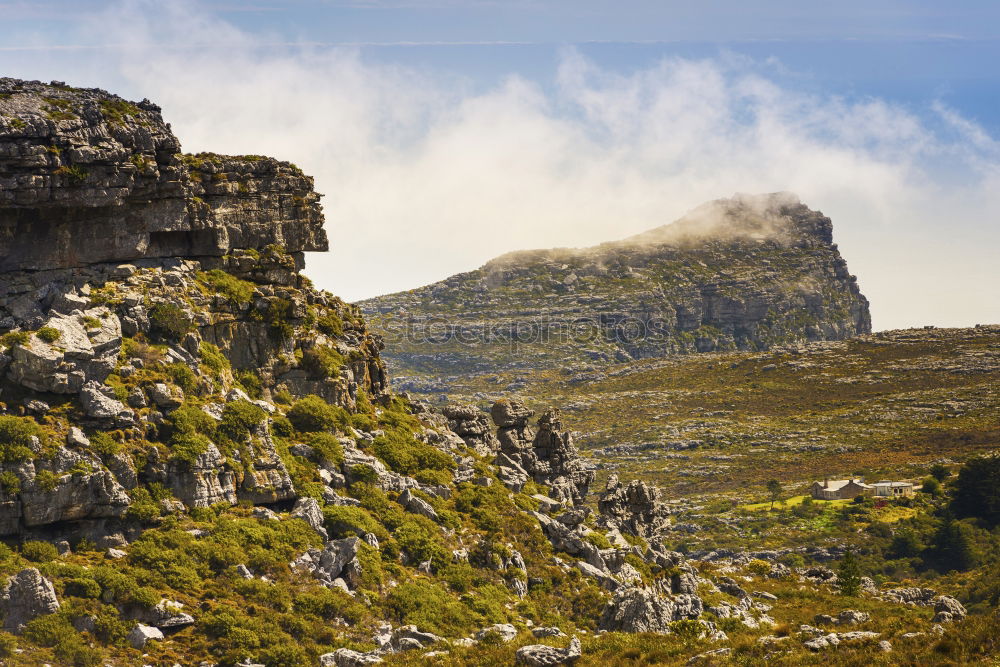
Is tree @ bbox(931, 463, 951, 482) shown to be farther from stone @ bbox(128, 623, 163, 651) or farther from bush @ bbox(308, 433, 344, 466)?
stone @ bbox(128, 623, 163, 651)

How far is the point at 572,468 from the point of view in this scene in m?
86.7

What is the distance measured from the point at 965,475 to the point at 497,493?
9204 centimetres

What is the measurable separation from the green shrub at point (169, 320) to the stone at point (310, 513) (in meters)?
10.5

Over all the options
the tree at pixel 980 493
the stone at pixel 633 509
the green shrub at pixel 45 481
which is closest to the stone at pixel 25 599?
the green shrub at pixel 45 481

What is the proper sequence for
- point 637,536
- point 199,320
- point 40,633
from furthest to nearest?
point 637,536 → point 199,320 → point 40,633

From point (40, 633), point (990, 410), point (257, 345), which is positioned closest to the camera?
point (40, 633)

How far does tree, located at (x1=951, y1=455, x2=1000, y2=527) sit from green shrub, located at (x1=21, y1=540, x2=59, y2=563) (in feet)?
387

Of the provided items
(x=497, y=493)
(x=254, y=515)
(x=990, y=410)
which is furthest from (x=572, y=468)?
(x=990, y=410)

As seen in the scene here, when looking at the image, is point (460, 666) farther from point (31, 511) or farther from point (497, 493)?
point (497, 493)

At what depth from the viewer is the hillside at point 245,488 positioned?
1730 inches

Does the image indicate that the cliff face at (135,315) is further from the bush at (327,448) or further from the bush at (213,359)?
the bush at (327,448)

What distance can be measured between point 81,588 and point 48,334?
12.0m

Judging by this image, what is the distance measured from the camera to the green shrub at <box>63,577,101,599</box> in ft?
140

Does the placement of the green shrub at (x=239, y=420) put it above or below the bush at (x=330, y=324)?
below
